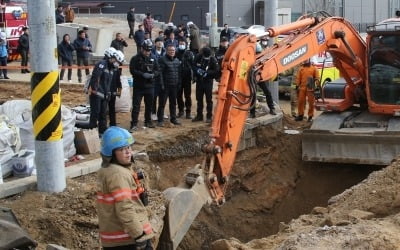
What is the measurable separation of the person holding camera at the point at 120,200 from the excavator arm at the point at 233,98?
1.50m

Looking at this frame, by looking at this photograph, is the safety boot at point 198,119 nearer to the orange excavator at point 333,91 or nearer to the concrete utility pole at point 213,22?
the orange excavator at point 333,91

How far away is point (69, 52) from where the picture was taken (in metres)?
20.9

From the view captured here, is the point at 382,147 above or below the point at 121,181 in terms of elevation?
below

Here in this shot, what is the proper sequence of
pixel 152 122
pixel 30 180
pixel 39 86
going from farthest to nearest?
pixel 152 122, pixel 30 180, pixel 39 86

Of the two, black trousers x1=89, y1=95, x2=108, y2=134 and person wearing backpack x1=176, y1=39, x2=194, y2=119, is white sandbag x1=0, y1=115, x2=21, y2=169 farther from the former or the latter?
person wearing backpack x1=176, y1=39, x2=194, y2=119

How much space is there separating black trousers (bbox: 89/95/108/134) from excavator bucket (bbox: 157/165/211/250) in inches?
168

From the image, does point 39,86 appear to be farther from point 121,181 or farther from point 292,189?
point 292,189

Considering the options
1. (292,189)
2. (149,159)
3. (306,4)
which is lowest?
Result: (292,189)

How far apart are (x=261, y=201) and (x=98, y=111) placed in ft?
11.9

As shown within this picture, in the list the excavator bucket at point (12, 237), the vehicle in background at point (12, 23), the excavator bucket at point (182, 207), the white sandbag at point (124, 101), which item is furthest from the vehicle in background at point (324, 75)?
the excavator bucket at point (12, 237)

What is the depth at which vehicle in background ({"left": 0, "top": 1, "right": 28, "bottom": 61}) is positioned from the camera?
2400cm

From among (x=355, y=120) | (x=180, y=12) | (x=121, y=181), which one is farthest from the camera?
(x=180, y=12)

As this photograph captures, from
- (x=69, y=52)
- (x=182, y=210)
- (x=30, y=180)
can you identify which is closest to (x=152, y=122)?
(x=30, y=180)

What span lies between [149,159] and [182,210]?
172 inches
